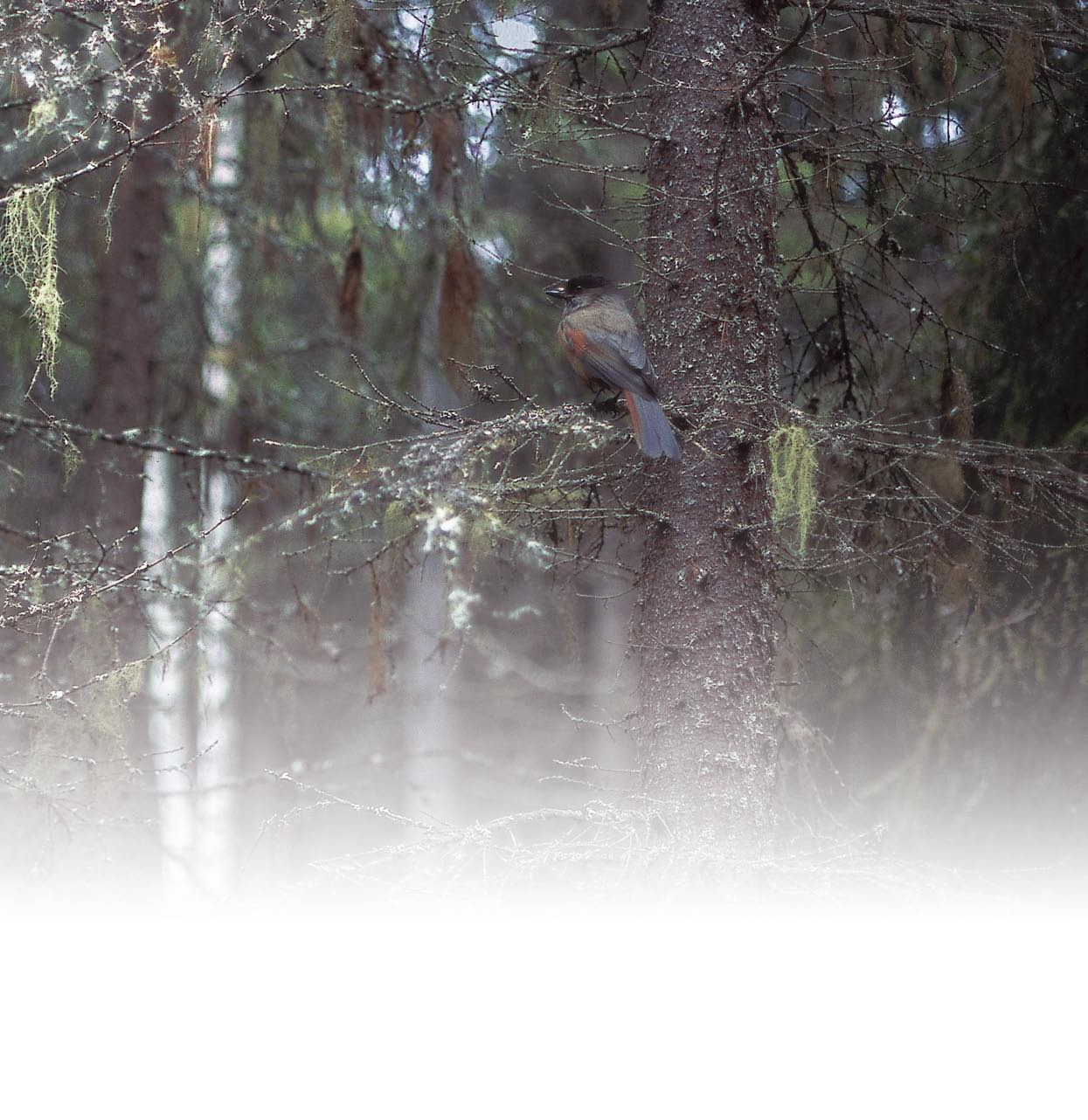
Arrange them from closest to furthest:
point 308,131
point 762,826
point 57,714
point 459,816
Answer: point 762,826, point 57,714, point 308,131, point 459,816

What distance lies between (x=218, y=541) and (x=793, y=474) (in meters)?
4.65

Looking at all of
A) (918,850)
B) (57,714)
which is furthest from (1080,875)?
(57,714)

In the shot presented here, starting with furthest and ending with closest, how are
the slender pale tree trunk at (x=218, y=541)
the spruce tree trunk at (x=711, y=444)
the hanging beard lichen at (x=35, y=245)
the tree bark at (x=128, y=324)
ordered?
1. the tree bark at (x=128, y=324)
2. the slender pale tree trunk at (x=218, y=541)
3. the spruce tree trunk at (x=711, y=444)
4. the hanging beard lichen at (x=35, y=245)

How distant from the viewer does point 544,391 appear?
709 cm

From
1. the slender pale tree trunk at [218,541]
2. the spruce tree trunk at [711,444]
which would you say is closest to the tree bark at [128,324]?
the slender pale tree trunk at [218,541]

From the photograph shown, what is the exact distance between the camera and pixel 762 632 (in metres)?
4.19

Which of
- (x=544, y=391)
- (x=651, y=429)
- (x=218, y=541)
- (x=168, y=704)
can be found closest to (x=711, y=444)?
(x=651, y=429)

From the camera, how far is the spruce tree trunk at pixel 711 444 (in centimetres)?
407

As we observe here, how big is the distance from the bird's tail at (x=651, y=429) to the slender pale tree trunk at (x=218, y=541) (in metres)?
1.95

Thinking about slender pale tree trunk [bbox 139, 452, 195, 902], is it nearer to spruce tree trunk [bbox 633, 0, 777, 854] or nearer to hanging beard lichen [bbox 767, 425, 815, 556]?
spruce tree trunk [bbox 633, 0, 777, 854]

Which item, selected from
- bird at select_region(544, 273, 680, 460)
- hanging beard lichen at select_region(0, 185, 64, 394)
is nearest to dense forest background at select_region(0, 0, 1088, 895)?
hanging beard lichen at select_region(0, 185, 64, 394)

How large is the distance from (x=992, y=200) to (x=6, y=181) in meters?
4.36

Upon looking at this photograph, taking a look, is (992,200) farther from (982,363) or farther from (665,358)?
(665,358)

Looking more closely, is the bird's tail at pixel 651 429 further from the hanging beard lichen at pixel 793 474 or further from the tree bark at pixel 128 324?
the tree bark at pixel 128 324
